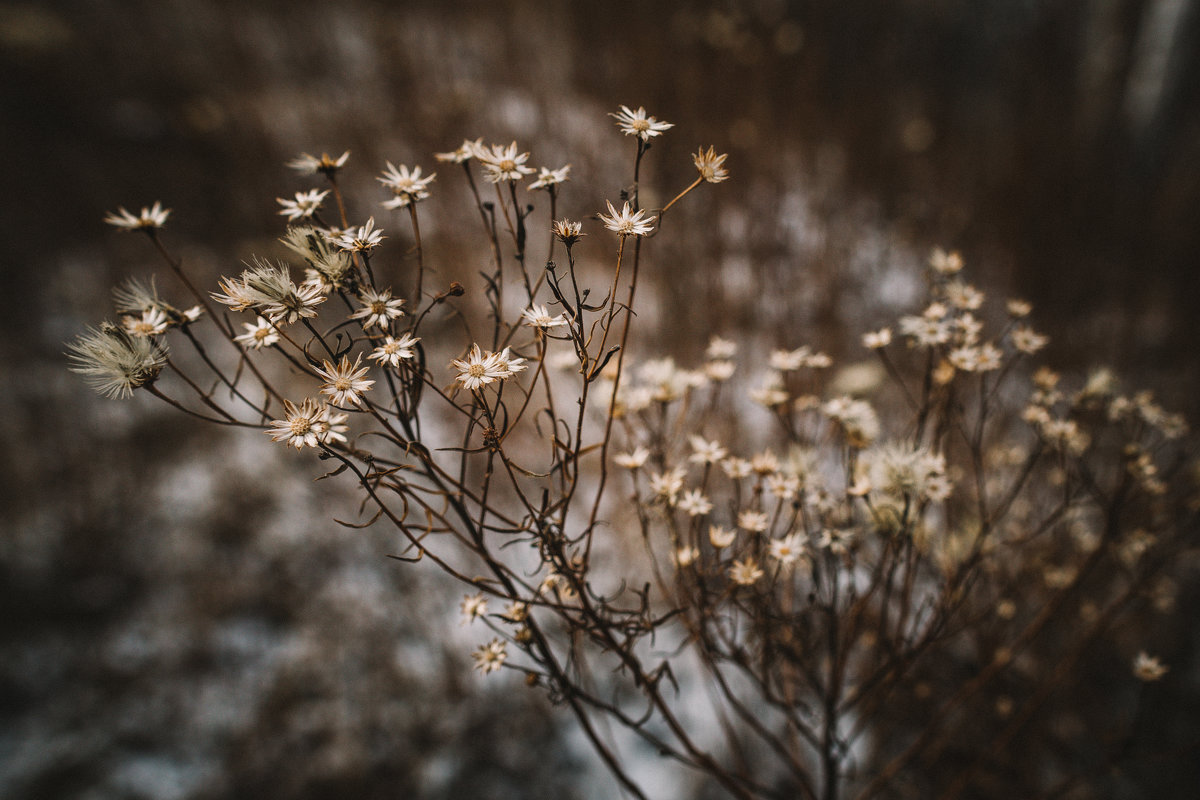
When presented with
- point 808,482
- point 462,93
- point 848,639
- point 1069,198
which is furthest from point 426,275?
point 1069,198

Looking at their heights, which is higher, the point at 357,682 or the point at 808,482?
the point at 357,682

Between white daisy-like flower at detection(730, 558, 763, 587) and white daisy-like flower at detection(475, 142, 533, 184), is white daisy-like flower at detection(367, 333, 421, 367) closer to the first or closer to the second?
white daisy-like flower at detection(475, 142, 533, 184)

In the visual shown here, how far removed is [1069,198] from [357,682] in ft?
17.3

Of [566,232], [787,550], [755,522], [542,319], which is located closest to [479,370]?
[542,319]

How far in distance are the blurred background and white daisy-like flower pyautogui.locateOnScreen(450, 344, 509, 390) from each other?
1.90 meters

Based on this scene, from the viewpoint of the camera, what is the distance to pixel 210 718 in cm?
227

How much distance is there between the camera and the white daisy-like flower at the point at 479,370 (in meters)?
0.62

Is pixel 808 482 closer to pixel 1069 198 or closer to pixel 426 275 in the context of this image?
pixel 426 275

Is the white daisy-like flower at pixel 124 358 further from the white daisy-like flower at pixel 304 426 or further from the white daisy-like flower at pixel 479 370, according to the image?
the white daisy-like flower at pixel 479 370

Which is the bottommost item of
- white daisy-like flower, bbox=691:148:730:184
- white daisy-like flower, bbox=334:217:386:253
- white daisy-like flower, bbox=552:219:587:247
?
white daisy-like flower, bbox=552:219:587:247

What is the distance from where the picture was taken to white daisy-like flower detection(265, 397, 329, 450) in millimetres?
606

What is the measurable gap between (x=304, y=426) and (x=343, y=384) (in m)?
0.07

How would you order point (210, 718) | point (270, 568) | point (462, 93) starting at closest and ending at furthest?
point (210, 718) < point (462, 93) < point (270, 568)

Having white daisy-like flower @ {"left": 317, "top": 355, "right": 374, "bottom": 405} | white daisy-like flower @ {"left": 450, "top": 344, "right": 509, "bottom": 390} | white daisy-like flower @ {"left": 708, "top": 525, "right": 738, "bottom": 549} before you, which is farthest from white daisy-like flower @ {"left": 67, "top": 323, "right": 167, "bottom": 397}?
white daisy-like flower @ {"left": 708, "top": 525, "right": 738, "bottom": 549}
